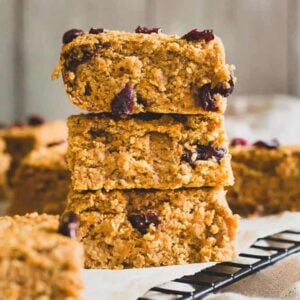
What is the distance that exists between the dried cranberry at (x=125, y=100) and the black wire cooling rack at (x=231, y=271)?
0.55m

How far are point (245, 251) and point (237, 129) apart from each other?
2172 mm

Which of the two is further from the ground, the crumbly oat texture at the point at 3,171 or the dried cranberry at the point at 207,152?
the dried cranberry at the point at 207,152

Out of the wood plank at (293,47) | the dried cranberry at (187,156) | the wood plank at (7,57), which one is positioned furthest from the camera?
the wood plank at (293,47)

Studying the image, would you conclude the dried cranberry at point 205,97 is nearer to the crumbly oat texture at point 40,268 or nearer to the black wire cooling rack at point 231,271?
the black wire cooling rack at point 231,271

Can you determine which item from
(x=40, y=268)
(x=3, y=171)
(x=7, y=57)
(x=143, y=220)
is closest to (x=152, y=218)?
(x=143, y=220)

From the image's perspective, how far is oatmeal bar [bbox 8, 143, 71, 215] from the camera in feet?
11.7

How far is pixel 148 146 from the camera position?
2660mm

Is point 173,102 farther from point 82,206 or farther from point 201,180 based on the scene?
point 82,206

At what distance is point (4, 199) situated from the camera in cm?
466

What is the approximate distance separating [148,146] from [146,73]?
0.24 m

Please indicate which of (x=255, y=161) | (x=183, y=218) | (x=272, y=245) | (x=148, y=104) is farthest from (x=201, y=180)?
(x=255, y=161)

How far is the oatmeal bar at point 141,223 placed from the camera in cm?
268

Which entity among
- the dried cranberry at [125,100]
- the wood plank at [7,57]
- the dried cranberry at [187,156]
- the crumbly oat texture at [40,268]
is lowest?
the crumbly oat texture at [40,268]

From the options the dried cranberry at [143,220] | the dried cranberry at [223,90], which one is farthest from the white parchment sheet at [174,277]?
the dried cranberry at [223,90]
